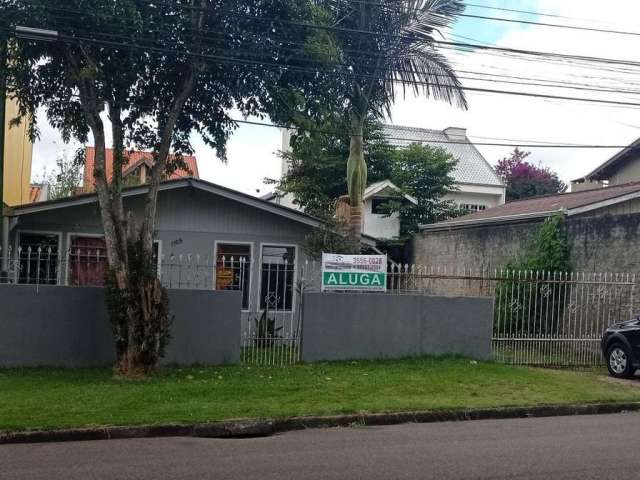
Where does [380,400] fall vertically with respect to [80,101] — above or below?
below

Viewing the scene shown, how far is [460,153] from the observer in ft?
130

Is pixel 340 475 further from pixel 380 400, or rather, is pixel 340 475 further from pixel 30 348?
pixel 30 348

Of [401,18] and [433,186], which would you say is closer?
[401,18]

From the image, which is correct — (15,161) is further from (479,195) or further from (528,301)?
(479,195)

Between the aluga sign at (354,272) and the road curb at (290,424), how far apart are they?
388 centimetres

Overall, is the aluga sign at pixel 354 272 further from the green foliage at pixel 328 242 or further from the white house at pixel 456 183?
the white house at pixel 456 183

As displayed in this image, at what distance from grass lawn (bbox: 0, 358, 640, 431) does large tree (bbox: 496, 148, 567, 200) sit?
36162 mm

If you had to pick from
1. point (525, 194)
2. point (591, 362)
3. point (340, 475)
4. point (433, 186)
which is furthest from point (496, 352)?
point (525, 194)

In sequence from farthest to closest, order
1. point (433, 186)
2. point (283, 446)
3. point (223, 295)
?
point (433, 186) < point (223, 295) < point (283, 446)

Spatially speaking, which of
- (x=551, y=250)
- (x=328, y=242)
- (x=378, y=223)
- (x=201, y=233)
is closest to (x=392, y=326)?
(x=328, y=242)

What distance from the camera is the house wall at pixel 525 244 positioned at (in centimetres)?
1537

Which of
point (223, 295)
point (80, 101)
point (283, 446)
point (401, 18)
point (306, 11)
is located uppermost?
point (401, 18)

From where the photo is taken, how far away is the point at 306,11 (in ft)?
38.6

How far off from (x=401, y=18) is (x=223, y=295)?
740 cm
